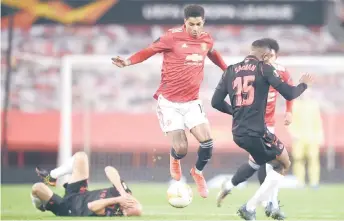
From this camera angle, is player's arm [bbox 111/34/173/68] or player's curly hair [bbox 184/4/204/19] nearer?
player's curly hair [bbox 184/4/204/19]

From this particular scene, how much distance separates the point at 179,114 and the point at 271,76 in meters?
1.64

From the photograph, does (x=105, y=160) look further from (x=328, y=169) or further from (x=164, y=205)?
(x=164, y=205)

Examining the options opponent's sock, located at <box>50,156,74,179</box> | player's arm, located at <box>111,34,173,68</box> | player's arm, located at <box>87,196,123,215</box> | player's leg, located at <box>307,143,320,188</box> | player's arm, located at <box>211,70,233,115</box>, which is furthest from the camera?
player's leg, located at <box>307,143,320,188</box>

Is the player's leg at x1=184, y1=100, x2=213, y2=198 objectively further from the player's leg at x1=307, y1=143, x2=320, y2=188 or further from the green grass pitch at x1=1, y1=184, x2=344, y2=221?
the player's leg at x1=307, y1=143, x2=320, y2=188

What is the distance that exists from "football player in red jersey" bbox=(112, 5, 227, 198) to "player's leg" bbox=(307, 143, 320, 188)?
25.0ft

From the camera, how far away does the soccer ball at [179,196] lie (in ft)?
35.8

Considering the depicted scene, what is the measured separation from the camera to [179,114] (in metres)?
11.4

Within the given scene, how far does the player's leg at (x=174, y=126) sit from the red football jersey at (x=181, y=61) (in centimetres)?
9

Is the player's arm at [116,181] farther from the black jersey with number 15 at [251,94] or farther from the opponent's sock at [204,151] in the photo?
the black jersey with number 15 at [251,94]

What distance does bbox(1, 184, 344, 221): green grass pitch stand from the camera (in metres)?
12.2

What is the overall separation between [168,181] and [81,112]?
2378 mm

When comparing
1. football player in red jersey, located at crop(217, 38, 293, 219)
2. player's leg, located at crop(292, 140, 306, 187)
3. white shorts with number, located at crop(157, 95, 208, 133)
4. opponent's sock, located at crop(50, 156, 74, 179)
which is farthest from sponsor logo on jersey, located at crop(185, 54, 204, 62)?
player's leg, located at crop(292, 140, 306, 187)

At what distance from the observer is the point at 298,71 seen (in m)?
20.6

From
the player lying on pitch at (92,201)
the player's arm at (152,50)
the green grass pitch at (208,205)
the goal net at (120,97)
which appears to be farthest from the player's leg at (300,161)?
the player's arm at (152,50)
